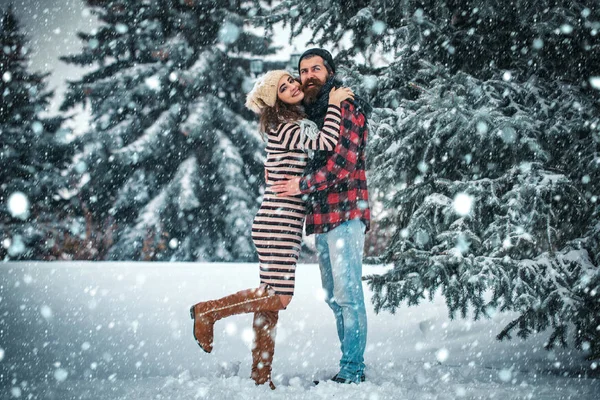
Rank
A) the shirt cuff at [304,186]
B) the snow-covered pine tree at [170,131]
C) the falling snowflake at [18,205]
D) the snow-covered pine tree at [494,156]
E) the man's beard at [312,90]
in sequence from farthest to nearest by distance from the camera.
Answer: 1. the falling snowflake at [18,205]
2. the snow-covered pine tree at [170,131]
3. the snow-covered pine tree at [494,156]
4. the man's beard at [312,90]
5. the shirt cuff at [304,186]

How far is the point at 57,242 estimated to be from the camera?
42.2 ft

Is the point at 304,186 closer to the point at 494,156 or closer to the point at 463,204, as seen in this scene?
the point at 463,204

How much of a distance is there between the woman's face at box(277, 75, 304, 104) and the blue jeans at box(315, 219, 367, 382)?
30.1 inches

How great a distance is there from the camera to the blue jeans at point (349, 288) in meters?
2.83

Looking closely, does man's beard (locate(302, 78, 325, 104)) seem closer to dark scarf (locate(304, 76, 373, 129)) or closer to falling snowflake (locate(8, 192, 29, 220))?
dark scarf (locate(304, 76, 373, 129))

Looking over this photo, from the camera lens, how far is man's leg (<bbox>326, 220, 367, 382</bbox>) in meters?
2.83

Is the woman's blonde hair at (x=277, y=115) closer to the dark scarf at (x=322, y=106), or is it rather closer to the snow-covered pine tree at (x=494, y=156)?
the dark scarf at (x=322, y=106)

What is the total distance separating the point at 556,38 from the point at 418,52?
39.3 inches

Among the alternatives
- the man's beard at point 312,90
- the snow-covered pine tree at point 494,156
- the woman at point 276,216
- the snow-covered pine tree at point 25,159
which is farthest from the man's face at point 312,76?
the snow-covered pine tree at point 25,159

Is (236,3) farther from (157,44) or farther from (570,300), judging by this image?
(570,300)

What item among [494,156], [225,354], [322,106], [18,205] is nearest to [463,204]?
[494,156]

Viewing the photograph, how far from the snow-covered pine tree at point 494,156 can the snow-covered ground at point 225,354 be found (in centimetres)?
37

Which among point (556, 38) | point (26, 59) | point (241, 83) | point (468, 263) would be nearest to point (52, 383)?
Result: point (468, 263)

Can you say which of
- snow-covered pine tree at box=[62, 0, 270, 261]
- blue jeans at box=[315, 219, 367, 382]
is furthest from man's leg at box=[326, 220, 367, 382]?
snow-covered pine tree at box=[62, 0, 270, 261]
